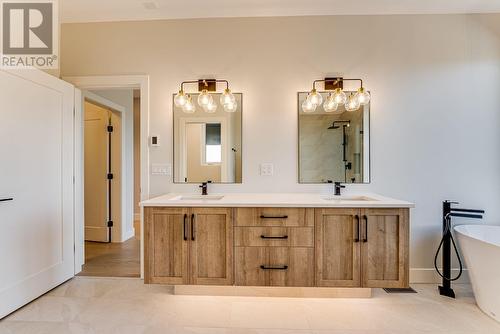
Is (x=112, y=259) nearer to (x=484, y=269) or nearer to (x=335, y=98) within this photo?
(x=335, y=98)

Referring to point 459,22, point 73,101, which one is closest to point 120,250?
point 73,101

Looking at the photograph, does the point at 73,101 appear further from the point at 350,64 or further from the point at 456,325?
the point at 456,325

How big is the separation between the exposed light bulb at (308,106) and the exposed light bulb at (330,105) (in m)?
0.12

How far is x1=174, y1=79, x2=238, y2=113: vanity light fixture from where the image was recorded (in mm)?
2568

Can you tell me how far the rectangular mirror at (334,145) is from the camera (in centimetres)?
262

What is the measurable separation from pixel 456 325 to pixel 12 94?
150 inches

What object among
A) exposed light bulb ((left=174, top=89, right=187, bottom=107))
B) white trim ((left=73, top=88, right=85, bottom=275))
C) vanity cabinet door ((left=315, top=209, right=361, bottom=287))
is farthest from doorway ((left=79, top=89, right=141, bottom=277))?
vanity cabinet door ((left=315, top=209, right=361, bottom=287))

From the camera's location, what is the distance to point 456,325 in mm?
1872

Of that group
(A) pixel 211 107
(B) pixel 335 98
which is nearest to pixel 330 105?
(B) pixel 335 98

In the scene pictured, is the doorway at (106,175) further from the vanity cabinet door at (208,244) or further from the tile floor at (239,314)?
the vanity cabinet door at (208,244)

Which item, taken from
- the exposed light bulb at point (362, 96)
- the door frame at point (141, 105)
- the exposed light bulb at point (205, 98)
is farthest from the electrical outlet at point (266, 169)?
the door frame at point (141, 105)

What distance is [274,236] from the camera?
2.02 metres

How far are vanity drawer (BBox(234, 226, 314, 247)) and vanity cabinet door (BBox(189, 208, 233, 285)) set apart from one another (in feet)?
0.42

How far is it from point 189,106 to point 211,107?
22cm
